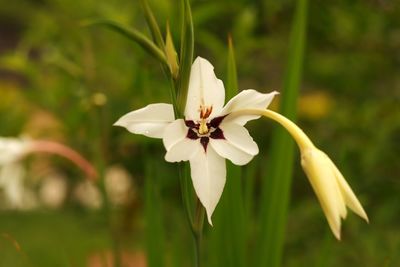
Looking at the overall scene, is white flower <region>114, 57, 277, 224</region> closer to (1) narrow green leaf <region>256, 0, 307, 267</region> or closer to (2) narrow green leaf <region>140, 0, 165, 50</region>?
(2) narrow green leaf <region>140, 0, 165, 50</region>

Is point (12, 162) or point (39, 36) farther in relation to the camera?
point (39, 36)

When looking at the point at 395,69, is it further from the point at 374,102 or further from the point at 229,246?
the point at 229,246

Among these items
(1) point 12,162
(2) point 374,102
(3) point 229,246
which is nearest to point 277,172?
(3) point 229,246

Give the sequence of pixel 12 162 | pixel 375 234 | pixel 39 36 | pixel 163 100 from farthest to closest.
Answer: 1. pixel 39 36
2. pixel 163 100
3. pixel 375 234
4. pixel 12 162

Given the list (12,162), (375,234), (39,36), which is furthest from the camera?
(39,36)

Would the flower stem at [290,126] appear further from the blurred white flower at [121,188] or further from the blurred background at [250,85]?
the blurred white flower at [121,188]

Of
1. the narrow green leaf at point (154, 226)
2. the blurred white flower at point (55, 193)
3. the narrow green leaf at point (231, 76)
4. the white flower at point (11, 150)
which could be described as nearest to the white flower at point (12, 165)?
the white flower at point (11, 150)

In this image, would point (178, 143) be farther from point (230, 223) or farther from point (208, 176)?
point (230, 223)

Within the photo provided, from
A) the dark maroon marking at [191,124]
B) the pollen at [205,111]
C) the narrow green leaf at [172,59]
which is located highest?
the narrow green leaf at [172,59]

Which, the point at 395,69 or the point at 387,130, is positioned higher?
the point at 395,69
